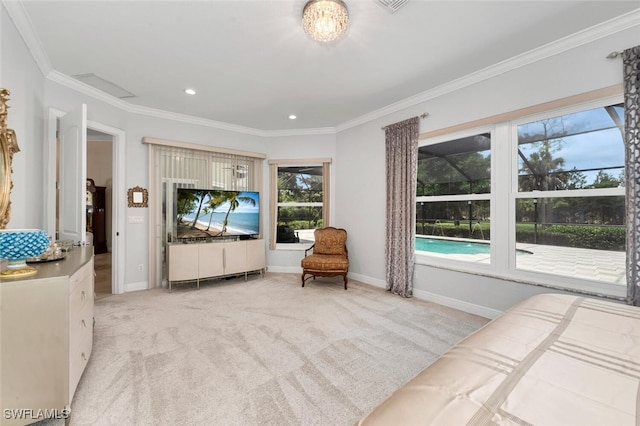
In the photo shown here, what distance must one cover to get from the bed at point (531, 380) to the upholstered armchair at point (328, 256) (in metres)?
2.72

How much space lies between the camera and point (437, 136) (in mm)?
3391

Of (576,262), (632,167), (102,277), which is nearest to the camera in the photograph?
(632,167)

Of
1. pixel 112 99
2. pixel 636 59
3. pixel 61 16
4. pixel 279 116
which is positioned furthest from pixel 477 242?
pixel 112 99

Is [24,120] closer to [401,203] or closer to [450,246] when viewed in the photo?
[401,203]

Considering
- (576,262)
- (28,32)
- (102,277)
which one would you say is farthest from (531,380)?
(102,277)

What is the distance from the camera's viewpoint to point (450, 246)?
11.2 ft

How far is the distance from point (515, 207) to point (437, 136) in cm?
122

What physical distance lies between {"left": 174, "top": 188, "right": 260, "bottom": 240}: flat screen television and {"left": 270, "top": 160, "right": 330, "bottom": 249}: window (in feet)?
1.62

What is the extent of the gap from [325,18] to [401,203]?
2378mm

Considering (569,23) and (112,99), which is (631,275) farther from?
(112,99)

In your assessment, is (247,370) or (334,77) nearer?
(247,370)

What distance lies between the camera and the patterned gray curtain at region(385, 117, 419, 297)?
11.5 ft

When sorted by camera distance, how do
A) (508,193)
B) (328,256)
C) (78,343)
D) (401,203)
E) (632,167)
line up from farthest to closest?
(328,256) < (401,203) < (508,193) < (632,167) < (78,343)

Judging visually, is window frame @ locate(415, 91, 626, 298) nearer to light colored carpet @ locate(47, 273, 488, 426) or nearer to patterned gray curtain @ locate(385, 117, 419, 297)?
patterned gray curtain @ locate(385, 117, 419, 297)
